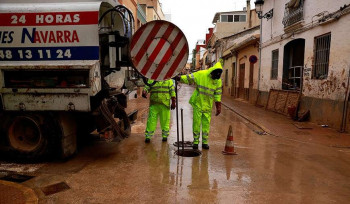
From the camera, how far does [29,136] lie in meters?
4.90

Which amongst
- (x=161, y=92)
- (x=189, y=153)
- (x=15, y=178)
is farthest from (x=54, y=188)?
(x=161, y=92)

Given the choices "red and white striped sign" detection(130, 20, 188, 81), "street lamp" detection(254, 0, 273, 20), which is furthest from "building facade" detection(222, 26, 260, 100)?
"red and white striped sign" detection(130, 20, 188, 81)

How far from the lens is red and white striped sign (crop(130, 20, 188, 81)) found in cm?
431

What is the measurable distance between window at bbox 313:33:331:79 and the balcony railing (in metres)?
1.48

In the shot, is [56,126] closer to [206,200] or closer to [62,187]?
[62,187]

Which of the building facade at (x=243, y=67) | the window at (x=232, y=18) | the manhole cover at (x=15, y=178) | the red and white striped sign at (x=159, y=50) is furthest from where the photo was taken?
the window at (x=232, y=18)

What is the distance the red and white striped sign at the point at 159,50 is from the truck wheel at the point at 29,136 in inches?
75.6

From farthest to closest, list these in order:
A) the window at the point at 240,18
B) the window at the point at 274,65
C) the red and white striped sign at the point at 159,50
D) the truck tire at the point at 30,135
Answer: the window at the point at 240,18 → the window at the point at 274,65 → the truck tire at the point at 30,135 → the red and white striped sign at the point at 159,50

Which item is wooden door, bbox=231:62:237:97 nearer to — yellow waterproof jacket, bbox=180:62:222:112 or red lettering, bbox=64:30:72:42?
yellow waterproof jacket, bbox=180:62:222:112

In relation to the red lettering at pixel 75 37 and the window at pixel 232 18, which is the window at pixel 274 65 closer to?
the red lettering at pixel 75 37

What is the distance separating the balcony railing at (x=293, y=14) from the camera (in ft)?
34.2

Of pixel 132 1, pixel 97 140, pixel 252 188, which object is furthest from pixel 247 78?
pixel 252 188

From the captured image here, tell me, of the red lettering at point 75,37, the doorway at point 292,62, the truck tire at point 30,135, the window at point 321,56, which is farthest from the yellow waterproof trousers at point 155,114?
the doorway at point 292,62

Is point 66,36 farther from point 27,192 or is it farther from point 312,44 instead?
point 312,44
